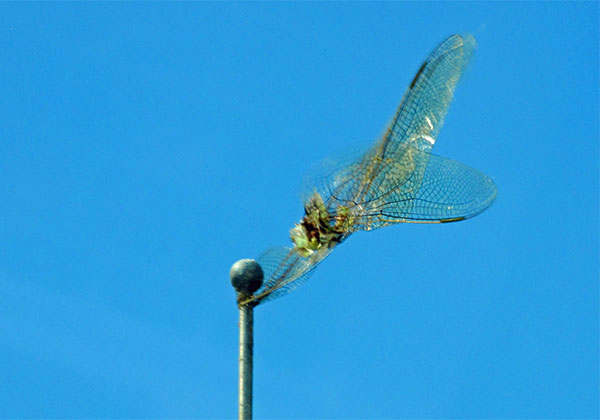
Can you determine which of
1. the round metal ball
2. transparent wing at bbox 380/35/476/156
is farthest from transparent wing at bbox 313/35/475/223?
the round metal ball

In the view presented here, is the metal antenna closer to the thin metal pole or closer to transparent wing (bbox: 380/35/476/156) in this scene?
Answer: the thin metal pole

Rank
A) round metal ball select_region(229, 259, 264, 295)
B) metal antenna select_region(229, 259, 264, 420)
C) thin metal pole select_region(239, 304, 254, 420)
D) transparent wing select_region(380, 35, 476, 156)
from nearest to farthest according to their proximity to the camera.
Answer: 1. thin metal pole select_region(239, 304, 254, 420)
2. metal antenna select_region(229, 259, 264, 420)
3. round metal ball select_region(229, 259, 264, 295)
4. transparent wing select_region(380, 35, 476, 156)

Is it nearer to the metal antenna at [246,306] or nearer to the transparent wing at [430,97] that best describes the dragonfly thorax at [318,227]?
the metal antenna at [246,306]

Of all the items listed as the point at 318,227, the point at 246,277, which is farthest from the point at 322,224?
the point at 246,277

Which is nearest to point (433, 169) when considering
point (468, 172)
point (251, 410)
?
point (468, 172)

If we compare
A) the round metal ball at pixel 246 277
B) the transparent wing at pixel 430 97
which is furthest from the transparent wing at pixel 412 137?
the round metal ball at pixel 246 277

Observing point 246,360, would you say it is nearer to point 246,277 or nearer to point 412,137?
point 246,277

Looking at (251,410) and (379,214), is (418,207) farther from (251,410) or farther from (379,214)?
(251,410)
